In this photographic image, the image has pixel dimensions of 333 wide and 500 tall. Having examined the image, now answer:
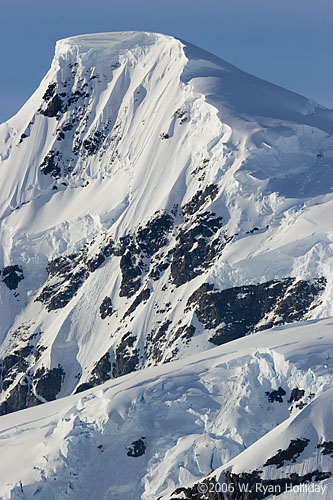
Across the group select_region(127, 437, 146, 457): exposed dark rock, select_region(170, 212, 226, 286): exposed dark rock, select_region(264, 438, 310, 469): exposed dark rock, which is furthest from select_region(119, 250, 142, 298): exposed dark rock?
select_region(264, 438, 310, 469): exposed dark rock

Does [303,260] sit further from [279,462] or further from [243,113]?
[279,462]

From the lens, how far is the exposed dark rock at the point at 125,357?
577ft

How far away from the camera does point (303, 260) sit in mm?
163500

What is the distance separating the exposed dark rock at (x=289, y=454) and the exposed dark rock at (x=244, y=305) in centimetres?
5198

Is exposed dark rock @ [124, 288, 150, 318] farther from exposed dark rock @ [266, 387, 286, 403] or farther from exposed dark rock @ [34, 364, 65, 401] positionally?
exposed dark rock @ [266, 387, 286, 403]

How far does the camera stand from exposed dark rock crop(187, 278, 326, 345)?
16325cm

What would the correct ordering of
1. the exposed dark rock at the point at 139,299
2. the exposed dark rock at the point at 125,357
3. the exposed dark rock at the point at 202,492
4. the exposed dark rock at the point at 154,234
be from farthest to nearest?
the exposed dark rock at the point at 154,234 < the exposed dark rock at the point at 139,299 < the exposed dark rock at the point at 125,357 < the exposed dark rock at the point at 202,492

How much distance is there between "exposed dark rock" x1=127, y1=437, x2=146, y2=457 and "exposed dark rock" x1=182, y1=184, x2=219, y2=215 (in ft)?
221

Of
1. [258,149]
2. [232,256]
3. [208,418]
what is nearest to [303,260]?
[232,256]

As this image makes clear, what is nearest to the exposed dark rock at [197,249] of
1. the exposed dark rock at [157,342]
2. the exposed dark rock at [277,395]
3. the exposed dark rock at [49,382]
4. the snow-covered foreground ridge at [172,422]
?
the exposed dark rock at [157,342]

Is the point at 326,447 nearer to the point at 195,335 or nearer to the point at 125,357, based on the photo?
the point at 195,335

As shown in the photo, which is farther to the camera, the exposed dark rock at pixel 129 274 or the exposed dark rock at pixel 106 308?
the exposed dark rock at pixel 129 274

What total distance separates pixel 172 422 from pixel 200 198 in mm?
66330

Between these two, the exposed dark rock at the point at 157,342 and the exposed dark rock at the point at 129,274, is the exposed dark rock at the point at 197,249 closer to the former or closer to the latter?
the exposed dark rock at the point at 129,274
